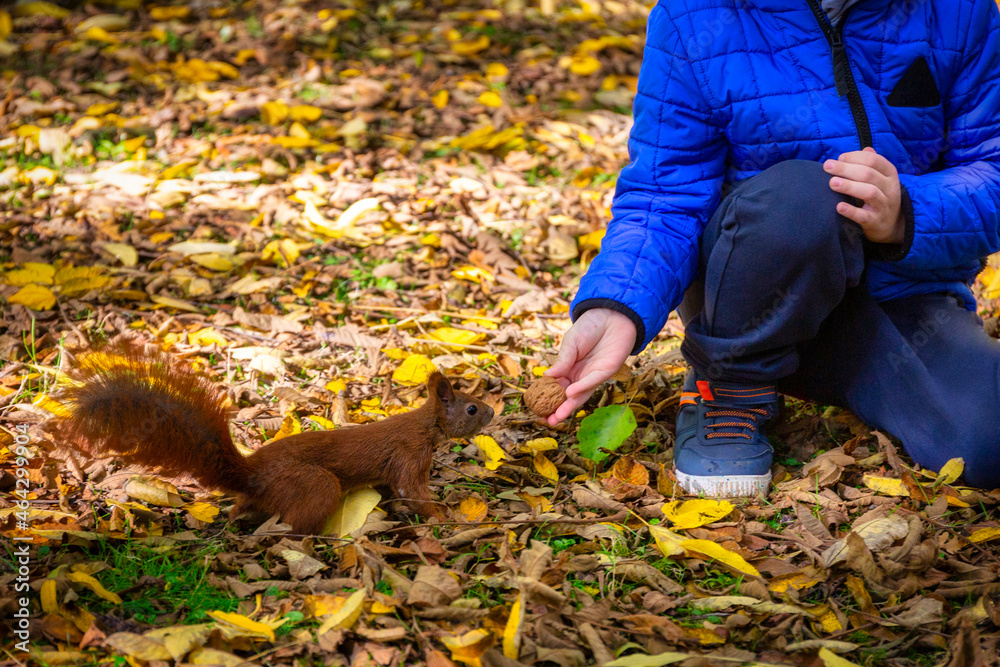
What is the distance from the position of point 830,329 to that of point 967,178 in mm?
458

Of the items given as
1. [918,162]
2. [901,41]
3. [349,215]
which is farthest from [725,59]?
[349,215]

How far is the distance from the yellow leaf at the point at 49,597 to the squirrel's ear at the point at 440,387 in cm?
79

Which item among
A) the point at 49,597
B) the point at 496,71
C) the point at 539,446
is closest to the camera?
the point at 49,597

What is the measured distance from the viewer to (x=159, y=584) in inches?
61.0

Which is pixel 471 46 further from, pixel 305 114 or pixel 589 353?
pixel 589 353

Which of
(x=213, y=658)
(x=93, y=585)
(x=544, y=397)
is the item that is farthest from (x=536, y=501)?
(x=93, y=585)

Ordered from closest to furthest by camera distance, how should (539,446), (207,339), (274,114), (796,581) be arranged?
(796,581) → (539,446) → (207,339) → (274,114)

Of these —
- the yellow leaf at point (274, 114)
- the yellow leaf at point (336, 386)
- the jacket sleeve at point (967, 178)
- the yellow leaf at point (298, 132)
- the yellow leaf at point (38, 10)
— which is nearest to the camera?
the jacket sleeve at point (967, 178)

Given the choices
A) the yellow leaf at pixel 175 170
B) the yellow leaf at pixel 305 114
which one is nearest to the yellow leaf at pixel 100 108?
the yellow leaf at pixel 175 170

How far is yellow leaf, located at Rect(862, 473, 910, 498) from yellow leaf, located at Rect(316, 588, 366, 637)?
1.15 m

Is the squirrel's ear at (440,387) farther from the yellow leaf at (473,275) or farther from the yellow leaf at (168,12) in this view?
the yellow leaf at (168,12)

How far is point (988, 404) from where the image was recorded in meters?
1.89

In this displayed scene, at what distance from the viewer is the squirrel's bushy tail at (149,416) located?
1534 millimetres

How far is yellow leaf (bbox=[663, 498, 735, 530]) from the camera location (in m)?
1.77
